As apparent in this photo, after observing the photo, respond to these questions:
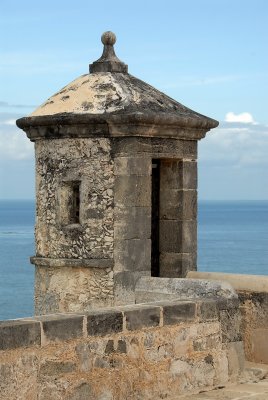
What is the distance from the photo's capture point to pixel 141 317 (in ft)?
21.8

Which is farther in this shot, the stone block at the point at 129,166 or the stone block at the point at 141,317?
the stone block at the point at 129,166

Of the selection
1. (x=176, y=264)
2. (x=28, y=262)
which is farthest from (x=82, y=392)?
(x=28, y=262)

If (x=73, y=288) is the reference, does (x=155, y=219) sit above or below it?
above

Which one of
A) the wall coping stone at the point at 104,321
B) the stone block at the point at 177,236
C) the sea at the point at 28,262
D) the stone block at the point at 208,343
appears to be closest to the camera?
the wall coping stone at the point at 104,321

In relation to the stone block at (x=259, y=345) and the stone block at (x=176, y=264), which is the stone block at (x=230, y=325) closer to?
the stone block at (x=259, y=345)

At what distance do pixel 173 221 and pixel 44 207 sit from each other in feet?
3.98

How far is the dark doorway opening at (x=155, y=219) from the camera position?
30.4 feet

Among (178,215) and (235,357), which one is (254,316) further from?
(178,215)

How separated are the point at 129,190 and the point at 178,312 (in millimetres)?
1836

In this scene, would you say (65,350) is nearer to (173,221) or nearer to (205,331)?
(205,331)

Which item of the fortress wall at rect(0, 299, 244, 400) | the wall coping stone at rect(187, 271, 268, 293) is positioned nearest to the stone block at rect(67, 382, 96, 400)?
the fortress wall at rect(0, 299, 244, 400)

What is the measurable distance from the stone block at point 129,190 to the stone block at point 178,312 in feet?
5.52

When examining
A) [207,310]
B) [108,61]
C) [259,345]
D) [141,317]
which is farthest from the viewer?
[108,61]

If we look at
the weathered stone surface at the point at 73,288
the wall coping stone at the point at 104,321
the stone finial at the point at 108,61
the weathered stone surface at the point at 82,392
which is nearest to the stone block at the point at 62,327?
the wall coping stone at the point at 104,321
